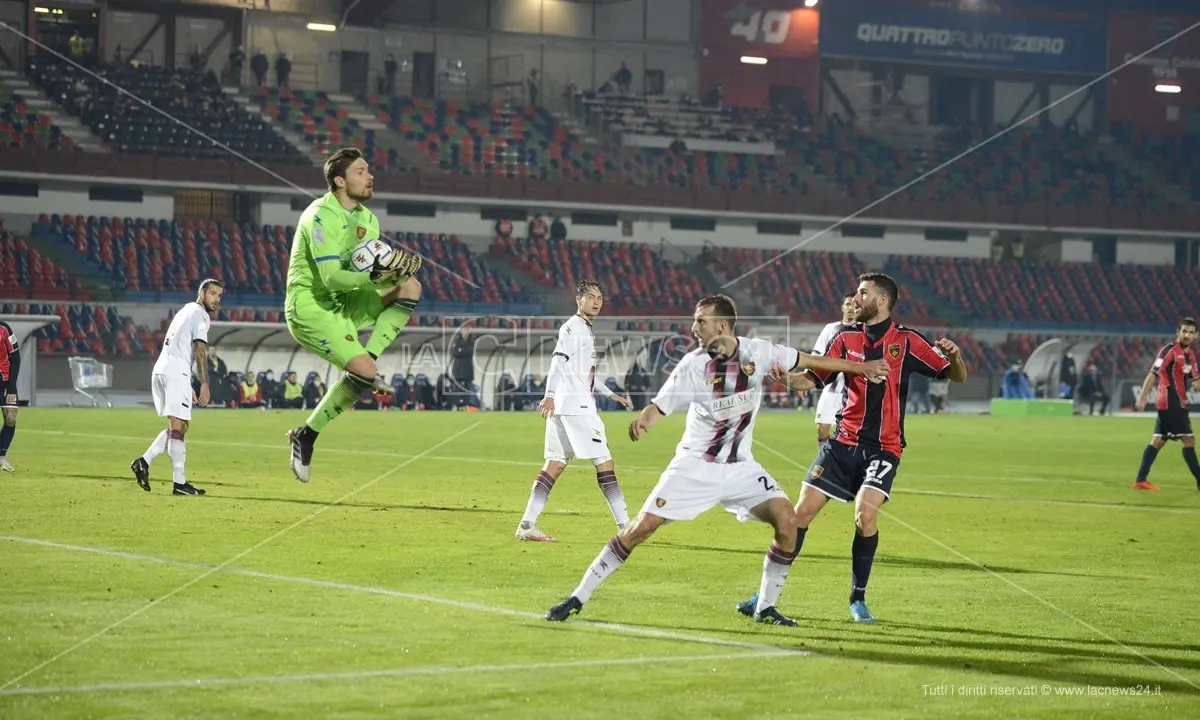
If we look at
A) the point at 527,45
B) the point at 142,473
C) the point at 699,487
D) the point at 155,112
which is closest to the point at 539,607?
the point at 699,487

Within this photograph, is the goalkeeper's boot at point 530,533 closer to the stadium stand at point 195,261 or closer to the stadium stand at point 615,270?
the stadium stand at point 195,261

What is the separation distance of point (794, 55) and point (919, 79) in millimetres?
6850

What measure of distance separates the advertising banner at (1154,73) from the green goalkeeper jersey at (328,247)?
6642cm

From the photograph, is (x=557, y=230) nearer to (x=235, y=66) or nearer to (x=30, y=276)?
(x=235, y=66)

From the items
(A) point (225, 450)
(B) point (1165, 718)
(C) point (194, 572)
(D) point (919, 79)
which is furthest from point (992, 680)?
(D) point (919, 79)

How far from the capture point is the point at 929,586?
1120 cm

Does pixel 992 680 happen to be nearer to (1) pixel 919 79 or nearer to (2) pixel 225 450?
(2) pixel 225 450

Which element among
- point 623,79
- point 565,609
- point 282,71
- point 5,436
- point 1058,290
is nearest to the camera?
point 565,609

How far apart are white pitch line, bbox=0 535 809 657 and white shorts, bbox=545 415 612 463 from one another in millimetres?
3760

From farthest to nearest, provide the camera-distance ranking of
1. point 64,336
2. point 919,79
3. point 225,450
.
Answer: point 919,79 → point 64,336 → point 225,450

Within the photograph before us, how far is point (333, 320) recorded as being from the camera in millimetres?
10594

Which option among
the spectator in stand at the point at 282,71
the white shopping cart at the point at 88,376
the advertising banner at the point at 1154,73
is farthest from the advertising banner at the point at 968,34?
the white shopping cart at the point at 88,376

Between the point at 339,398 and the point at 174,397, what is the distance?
22.1ft

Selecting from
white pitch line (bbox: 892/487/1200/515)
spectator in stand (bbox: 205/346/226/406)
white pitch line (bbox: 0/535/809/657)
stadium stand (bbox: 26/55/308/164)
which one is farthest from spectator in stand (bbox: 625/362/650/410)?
white pitch line (bbox: 0/535/809/657)
